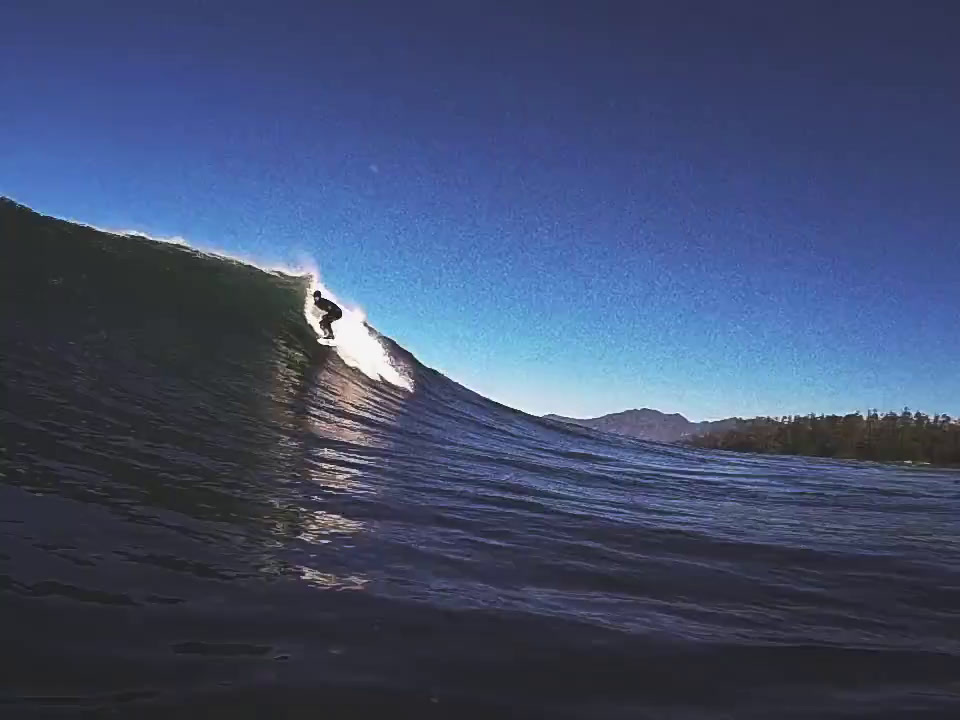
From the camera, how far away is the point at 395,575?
325 centimetres

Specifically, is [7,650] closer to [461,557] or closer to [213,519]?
[213,519]

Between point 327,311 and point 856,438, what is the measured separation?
39250mm

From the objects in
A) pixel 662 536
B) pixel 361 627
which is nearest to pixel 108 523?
pixel 361 627

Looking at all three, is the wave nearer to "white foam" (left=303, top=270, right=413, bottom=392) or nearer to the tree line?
"white foam" (left=303, top=270, right=413, bottom=392)

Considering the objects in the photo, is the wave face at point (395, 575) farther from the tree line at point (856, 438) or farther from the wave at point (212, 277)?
the tree line at point (856, 438)

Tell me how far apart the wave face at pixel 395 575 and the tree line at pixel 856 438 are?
124 ft

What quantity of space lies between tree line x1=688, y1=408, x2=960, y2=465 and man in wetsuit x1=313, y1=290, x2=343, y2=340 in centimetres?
3544

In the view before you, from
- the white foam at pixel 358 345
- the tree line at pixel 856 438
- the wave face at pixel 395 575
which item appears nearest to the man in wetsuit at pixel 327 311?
the white foam at pixel 358 345

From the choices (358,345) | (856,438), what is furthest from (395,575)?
(856,438)

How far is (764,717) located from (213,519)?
303cm

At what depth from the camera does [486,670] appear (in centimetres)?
232

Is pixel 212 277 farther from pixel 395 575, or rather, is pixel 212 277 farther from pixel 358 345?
pixel 395 575

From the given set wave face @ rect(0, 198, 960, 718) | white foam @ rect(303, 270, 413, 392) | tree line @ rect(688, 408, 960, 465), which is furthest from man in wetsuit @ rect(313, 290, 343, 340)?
tree line @ rect(688, 408, 960, 465)

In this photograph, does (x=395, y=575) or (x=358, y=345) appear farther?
(x=358, y=345)
